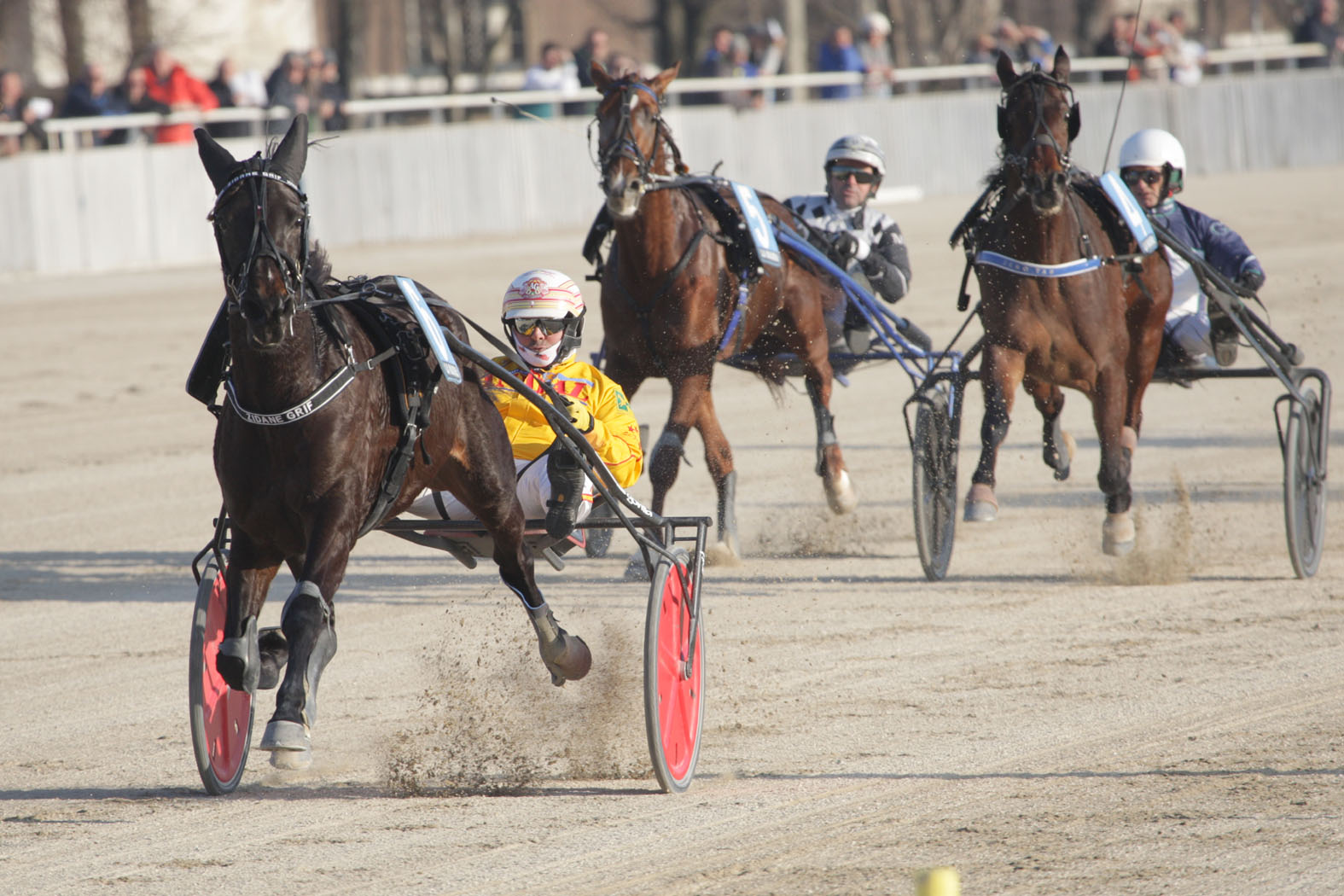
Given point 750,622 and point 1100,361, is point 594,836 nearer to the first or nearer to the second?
point 750,622

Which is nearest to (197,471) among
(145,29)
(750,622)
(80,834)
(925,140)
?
(750,622)

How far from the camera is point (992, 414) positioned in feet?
23.2

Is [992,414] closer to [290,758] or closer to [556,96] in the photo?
[290,758]

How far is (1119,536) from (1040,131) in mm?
1604

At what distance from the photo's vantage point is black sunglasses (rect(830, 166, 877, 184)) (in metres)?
8.97

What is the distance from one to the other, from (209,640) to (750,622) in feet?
8.25

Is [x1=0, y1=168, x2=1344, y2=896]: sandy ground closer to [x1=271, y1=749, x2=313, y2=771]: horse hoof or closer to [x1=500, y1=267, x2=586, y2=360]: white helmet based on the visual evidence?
[x1=271, y1=749, x2=313, y2=771]: horse hoof

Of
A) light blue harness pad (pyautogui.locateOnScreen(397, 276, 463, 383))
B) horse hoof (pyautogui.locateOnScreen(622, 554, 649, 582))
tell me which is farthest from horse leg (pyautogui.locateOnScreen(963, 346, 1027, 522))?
light blue harness pad (pyautogui.locateOnScreen(397, 276, 463, 383))

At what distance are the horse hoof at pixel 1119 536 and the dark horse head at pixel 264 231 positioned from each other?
4026mm

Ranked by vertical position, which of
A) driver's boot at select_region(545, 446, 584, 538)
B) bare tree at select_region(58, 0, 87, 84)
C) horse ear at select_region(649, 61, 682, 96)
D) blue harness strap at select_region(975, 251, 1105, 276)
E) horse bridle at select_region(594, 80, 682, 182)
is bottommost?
driver's boot at select_region(545, 446, 584, 538)

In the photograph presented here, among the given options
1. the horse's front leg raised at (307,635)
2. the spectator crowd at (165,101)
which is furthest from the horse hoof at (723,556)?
the spectator crowd at (165,101)

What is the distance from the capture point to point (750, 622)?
6.70 meters

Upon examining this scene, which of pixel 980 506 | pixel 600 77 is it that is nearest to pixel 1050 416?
pixel 980 506

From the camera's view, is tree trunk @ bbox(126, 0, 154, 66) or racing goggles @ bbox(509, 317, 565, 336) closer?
racing goggles @ bbox(509, 317, 565, 336)
